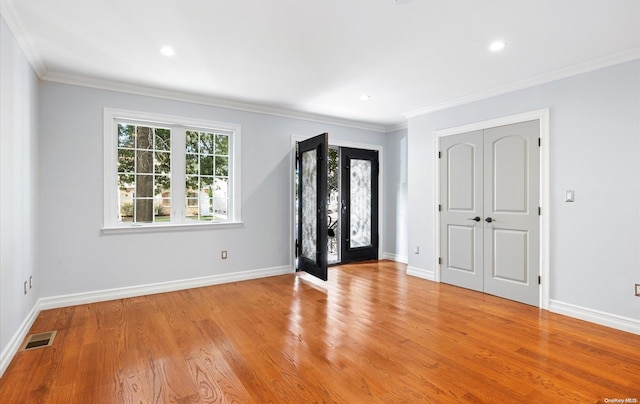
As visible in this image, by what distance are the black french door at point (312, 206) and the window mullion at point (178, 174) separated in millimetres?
1697

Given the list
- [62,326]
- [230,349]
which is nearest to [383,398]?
[230,349]

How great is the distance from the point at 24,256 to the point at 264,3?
3017mm

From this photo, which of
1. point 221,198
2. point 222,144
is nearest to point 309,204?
point 221,198

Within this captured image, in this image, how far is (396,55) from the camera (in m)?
3.10

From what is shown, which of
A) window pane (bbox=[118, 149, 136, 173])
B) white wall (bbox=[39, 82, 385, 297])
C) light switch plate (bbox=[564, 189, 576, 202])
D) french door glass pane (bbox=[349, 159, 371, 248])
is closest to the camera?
light switch plate (bbox=[564, 189, 576, 202])

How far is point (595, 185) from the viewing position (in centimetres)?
320

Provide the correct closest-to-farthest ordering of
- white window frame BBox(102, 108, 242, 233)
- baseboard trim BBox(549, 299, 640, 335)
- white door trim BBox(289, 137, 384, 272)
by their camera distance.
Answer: baseboard trim BBox(549, 299, 640, 335)
white window frame BBox(102, 108, 242, 233)
white door trim BBox(289, 137, 384, 272)

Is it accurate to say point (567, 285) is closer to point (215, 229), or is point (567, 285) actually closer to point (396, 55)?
→ point (396, 55)

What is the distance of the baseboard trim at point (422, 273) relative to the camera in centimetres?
479

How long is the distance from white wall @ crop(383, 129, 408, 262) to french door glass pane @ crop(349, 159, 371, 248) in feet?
1.19

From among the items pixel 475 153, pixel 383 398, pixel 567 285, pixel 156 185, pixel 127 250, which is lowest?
pixel 383 398

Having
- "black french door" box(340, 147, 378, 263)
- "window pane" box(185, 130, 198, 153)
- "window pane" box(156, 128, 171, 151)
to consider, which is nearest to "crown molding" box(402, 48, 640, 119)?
"black french door" box(340, 147, 378, 263)

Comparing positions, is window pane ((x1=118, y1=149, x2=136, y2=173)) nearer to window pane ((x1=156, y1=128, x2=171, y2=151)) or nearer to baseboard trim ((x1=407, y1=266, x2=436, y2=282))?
window pane ((x1=156, y1=128, x2=171, y2=151))

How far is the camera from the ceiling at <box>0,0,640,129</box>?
2348 millimetres
